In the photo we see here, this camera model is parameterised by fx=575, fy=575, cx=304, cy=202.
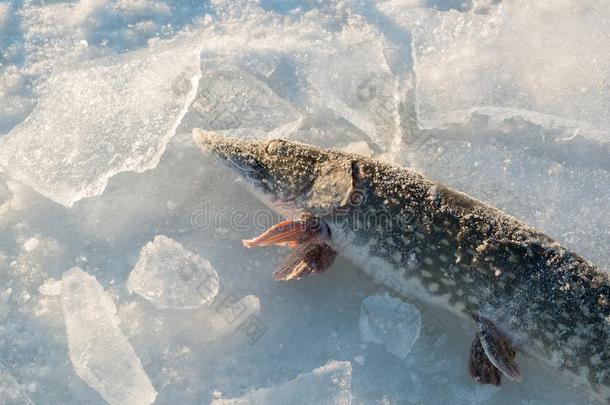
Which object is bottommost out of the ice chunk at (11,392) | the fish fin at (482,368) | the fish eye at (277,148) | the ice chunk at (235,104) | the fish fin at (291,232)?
the ice chunk at (11,392)

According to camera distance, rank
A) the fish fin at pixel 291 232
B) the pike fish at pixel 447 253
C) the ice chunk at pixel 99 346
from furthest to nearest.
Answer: the fish fin at pixel 291 232, the ice chunk at pixel 99 346, the pike fish at pixel 447 253

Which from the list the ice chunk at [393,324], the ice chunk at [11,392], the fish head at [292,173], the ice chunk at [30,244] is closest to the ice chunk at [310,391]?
the ice chunk at [393,324]

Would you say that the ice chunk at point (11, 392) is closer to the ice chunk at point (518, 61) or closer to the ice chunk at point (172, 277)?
the ice chunk at point (172, 277)

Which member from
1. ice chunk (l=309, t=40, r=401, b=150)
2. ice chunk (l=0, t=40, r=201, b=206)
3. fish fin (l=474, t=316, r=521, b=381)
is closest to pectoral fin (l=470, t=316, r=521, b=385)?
fish fin (l=474, t=316, r=521, b=381)

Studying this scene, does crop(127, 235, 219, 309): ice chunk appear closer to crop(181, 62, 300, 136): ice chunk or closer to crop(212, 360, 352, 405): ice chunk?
crop(212, 360, 352, 405): ice chunk

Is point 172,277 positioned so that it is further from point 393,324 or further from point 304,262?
point 393,324

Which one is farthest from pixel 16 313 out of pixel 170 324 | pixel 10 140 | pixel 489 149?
pixel 489 149
